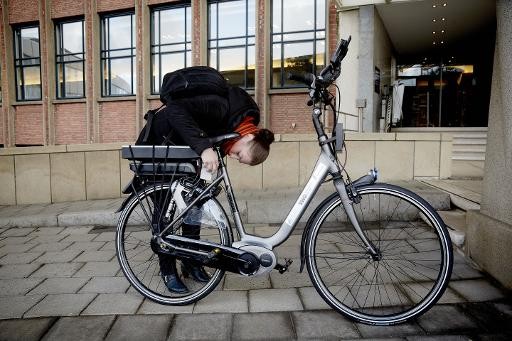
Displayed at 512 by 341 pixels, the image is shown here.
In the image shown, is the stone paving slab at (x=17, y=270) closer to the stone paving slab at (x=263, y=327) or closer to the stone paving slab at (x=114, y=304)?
the stone paving slab at (x=114, y=304)

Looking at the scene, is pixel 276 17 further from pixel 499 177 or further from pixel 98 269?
pixel 98 269

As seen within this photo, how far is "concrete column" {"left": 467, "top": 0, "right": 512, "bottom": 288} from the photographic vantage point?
262 centimetres

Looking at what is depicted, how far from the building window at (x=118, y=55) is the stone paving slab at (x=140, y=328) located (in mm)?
12699

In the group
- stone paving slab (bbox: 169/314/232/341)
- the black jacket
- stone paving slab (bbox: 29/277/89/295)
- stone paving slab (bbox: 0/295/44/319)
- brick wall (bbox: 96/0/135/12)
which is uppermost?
brick wall (bbox: 96/0/135/12)

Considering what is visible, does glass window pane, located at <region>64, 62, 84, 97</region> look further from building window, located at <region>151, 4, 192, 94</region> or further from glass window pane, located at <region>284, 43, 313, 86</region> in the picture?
glass window pane, located at <region>284, 43, 313, 86</region>

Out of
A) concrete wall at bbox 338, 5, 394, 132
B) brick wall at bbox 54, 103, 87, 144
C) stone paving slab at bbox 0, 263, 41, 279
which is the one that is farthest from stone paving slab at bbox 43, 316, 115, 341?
brick wall at bbox 54, 103, 87, 144

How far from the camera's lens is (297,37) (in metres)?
11.5

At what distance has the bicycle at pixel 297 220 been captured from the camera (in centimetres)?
220

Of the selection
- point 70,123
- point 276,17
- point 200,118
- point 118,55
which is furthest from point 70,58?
point 200,118

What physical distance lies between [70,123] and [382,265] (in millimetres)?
14362

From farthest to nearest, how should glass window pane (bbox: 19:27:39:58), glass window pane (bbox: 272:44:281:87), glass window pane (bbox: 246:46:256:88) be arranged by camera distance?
1. glass window pane (bbox: 19:27:39:58)
2. glass window pane (bbox: 246:46:256:88)
3. glass window pane (bbox: 272:44:281:87)

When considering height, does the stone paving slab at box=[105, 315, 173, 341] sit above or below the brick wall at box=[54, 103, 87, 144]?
below

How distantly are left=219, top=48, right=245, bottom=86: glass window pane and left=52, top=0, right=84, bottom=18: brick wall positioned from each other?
245 inches

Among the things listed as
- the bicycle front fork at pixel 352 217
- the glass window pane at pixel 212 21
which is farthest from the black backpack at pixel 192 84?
the glass window pane at pixel 212 21
